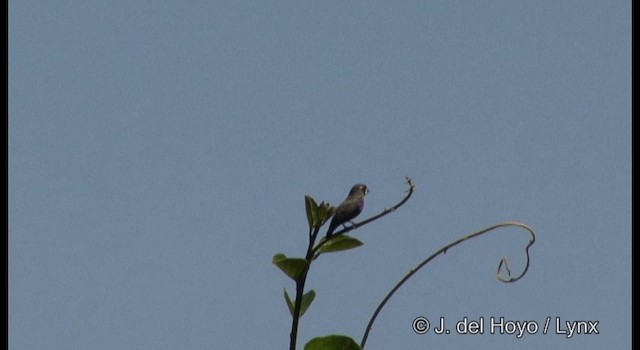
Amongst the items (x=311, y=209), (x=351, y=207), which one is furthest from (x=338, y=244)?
(x=351, y=207)

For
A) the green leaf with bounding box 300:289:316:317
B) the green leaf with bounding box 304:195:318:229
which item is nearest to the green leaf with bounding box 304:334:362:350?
the green leaf with bounding box 300:289:316:317

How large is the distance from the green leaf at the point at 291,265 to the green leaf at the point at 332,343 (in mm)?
145

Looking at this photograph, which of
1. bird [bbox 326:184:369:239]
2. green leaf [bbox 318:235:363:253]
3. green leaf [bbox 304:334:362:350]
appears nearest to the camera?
green leaf [bbox 304:334:362:350]

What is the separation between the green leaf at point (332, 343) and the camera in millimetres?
1936

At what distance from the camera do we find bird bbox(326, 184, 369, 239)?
2.22 meters

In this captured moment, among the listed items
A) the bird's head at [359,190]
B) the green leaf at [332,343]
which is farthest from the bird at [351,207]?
the green leaf at [332,343]

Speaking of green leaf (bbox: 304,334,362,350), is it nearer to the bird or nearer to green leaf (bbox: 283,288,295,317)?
green leaf (bbox: 283,288,295,317)

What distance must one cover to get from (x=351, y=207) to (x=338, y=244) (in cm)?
25

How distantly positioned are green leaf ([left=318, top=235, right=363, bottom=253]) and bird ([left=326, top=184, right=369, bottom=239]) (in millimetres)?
113

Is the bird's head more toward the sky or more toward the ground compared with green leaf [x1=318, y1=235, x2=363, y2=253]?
more toward the sky

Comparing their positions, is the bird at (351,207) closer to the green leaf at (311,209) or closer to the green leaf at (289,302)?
the green leaf at (311,209)

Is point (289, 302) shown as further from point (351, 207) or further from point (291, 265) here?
point (351, 207)
